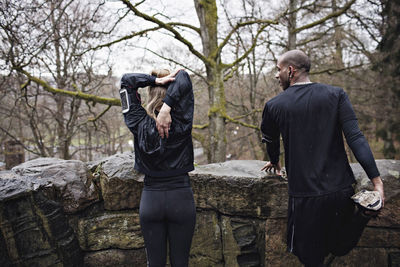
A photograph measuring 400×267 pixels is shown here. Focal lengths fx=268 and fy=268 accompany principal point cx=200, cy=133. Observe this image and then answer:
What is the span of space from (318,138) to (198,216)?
1.20 metres

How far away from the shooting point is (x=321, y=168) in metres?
1.52

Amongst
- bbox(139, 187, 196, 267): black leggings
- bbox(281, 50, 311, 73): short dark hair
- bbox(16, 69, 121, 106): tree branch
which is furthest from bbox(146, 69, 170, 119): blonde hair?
bbox(16, 69, 121, 106): tree branch

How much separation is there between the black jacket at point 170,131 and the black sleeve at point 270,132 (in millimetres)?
521

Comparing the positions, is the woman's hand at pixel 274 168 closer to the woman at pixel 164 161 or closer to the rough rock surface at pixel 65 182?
the woman at pixel 164 161

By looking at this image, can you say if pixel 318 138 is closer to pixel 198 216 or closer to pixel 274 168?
pixel 274 168

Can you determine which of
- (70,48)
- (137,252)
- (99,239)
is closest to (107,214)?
(99,239)

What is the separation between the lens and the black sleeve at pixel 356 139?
1.49m

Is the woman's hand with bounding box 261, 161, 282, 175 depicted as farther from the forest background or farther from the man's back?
the forest background

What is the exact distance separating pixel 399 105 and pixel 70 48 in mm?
11223

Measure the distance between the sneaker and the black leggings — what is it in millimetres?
927

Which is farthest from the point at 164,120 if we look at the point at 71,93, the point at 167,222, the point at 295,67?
the point at 71,93

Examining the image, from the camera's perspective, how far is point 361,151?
150 centimetres

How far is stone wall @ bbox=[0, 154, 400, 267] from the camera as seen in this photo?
2033 millimetres

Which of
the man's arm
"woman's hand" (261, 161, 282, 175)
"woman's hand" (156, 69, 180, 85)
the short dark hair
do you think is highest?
the short dark hair
